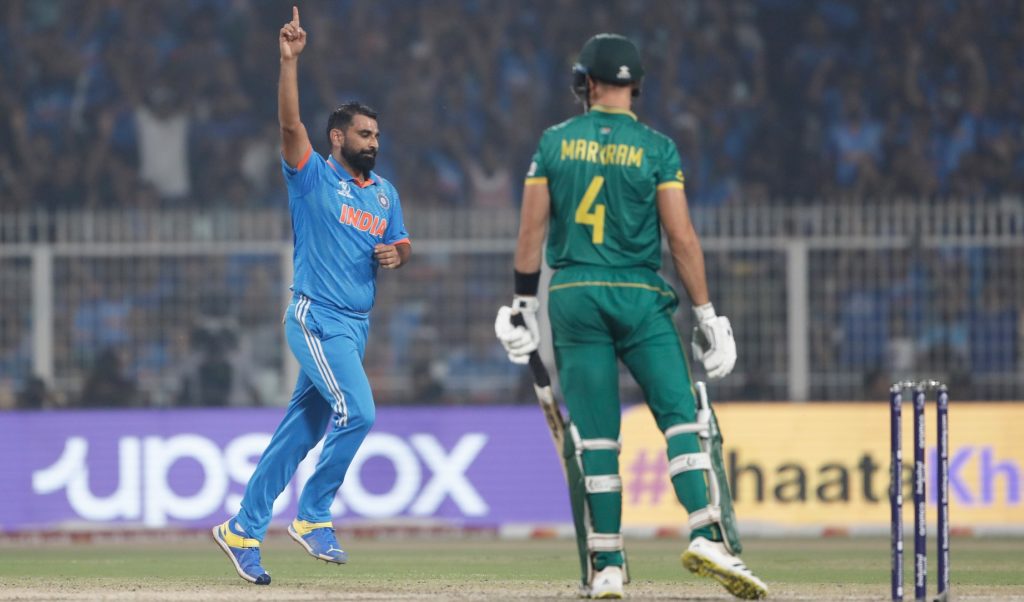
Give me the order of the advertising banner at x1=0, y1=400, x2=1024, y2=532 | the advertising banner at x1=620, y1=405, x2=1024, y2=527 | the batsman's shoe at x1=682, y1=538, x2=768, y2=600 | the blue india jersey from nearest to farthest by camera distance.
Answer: the batsman's shoe at x1=682, y1=538, x2=768, y2=600 → the blue india jersey → the advertising banner at x1=620, y1=405, x2=1024, y2=527 → the advertising banner at x1=0, y1=400, x2=1024, y2=532

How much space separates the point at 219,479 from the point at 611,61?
7661 mm

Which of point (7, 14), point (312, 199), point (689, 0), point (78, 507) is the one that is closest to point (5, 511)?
point (78, 507)

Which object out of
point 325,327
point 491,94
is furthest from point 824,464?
point 491,94

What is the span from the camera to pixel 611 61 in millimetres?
7125

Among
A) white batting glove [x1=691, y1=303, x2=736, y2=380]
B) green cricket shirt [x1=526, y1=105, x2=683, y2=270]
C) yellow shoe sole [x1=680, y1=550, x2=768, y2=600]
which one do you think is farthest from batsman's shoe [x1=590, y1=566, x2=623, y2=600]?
green cricket shirt [x1=526, y1=105, x2=683, y2=270]

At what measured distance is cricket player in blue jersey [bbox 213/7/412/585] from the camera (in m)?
8.45

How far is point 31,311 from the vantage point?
47.9 feet

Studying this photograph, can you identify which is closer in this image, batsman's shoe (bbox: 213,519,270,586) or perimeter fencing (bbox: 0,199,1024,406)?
batsman's shoe (bbox: 213,519,270,586)

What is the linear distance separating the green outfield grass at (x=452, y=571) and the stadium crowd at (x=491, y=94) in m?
5.66

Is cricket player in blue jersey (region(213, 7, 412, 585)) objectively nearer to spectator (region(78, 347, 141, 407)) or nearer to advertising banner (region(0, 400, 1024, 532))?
advertising banner (region(0, 400, 1024, 532))

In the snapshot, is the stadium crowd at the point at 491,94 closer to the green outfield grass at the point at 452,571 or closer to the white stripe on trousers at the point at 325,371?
the green outfield grass at the point at 452,571

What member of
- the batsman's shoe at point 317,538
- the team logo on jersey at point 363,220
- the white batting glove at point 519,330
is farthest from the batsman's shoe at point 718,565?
the team logo on jersey at point 363,220

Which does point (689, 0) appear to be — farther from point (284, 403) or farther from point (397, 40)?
point (284, 403)

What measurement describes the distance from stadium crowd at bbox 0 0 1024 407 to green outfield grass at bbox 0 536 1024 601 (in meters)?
5.66
